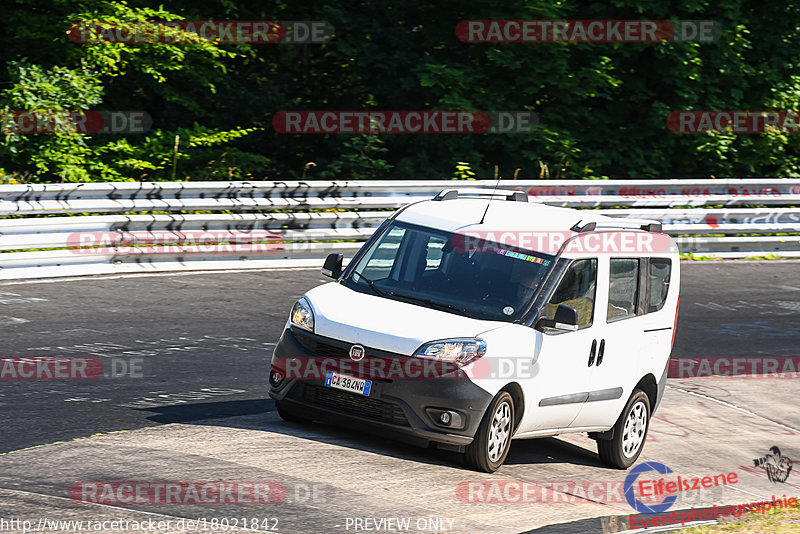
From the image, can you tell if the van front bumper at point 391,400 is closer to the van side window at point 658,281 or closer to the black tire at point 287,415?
the black tire at point 287,415

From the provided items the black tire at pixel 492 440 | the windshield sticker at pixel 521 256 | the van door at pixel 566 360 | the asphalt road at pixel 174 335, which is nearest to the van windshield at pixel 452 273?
the windshield sticker at pixel 521 256

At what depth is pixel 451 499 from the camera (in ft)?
25.1

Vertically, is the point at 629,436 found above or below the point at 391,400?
below

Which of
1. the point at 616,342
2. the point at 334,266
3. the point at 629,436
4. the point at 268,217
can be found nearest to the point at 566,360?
the point at 616,342

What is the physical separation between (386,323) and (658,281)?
2.79 meters

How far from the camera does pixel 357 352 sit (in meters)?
8.38

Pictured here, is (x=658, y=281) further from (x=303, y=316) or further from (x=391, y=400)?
(x=303, y=316)

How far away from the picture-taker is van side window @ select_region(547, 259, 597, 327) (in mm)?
8927

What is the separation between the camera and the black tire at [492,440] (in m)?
8.28

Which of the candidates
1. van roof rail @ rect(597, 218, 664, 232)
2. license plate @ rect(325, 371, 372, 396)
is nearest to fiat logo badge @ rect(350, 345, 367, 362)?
license plate @ rect(325, 371, 372, 396)

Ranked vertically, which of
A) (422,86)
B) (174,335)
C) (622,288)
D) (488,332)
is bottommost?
(174,335)

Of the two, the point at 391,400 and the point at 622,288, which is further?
the point at 622,288

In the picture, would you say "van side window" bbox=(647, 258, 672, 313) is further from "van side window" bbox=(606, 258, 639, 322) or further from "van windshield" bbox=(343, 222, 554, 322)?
"van windshield" bbox=(343, 222, 554, 322)

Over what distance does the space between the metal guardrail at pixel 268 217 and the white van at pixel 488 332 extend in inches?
246
